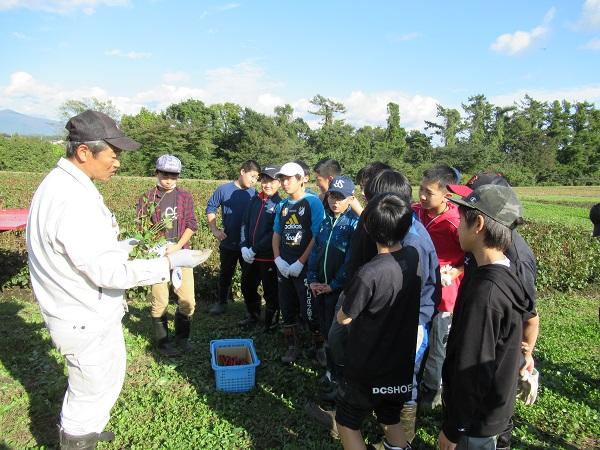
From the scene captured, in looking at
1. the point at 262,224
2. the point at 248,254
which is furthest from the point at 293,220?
the point at 248,254

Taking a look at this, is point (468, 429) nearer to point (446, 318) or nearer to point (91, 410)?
point (446, 318)

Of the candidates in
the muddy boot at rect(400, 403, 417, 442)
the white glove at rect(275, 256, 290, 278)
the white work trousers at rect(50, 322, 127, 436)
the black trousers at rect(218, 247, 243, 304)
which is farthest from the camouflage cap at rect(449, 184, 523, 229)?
the black trousers at rect(218, 247, 243, 304)

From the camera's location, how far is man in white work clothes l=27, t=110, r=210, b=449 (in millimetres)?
2348

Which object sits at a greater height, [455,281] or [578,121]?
[578,121]

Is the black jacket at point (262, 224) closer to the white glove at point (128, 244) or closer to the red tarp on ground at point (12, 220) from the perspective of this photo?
the white glove at point (128, 244)

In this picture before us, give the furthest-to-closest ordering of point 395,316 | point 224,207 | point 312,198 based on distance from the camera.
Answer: point 224,207
point 312,198
point 395,316

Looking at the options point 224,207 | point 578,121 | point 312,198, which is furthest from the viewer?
point 578,121

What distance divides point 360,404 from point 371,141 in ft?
198

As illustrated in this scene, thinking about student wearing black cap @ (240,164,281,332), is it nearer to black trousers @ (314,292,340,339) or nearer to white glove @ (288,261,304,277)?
white glove @ (288,261,304,277)

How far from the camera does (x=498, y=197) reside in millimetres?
2064

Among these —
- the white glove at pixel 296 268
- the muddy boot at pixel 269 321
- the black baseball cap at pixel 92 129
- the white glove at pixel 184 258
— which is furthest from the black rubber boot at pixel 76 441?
the muddy boot at pixel 269 321

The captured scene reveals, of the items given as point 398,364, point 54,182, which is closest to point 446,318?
point 398,364

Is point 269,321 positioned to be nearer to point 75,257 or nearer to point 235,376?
point 235,376

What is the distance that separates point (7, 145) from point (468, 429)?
1722 inches
